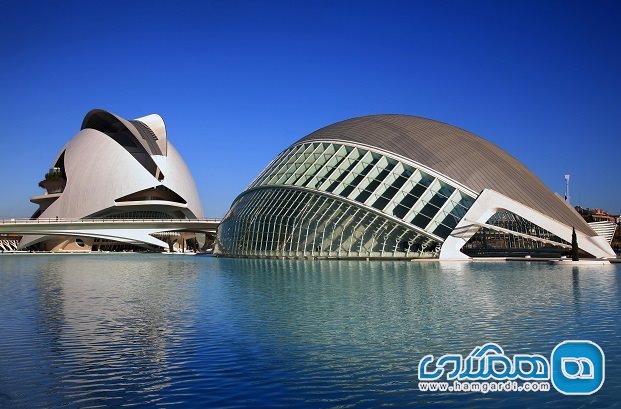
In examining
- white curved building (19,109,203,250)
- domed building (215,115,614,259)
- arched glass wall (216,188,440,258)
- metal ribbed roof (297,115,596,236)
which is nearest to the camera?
domed building (215,115,614,259)

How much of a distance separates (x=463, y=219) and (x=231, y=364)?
3061cm

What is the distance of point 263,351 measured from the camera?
418 inches

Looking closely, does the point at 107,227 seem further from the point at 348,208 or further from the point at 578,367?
the point at 578,367

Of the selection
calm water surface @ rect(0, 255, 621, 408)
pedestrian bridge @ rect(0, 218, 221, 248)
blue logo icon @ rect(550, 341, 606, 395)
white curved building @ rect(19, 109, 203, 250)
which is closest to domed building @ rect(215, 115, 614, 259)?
calm water surface @ rect(0, 255, 621, 408)

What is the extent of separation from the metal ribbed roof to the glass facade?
1.15 meters

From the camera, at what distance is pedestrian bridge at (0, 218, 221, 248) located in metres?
78.9

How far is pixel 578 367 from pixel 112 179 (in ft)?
300

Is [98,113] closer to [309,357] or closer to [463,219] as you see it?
[463,219]

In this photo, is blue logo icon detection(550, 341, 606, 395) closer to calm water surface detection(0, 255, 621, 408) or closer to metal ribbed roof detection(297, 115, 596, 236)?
calm water surface detection(0, 255, 621, 408)

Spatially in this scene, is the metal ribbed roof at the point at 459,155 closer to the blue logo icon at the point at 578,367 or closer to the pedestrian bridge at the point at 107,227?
the blue logo icon at the point at 578,367

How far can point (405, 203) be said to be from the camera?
39.6 metres
